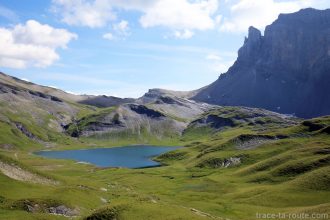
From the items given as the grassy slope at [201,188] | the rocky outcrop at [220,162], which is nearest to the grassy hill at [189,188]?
the grassy slope at [201,188]

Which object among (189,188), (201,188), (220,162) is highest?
(220,162)

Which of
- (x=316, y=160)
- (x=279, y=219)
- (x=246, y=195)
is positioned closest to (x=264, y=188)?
(x=246, y=195)

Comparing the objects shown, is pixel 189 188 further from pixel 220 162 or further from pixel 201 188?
pixel 220 162

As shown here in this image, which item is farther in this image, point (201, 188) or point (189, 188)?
point (189, 188)

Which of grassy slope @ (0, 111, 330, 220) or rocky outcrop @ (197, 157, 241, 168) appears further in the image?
rocky outcrop @ (197, 157, 241, 168)

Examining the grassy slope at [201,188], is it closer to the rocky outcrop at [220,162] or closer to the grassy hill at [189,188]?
the grassy hill at [189,188]

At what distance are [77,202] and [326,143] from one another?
115m

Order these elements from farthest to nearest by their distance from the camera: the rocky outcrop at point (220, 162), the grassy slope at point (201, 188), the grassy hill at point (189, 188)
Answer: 1. the rocky outcrop at point (220, 162)
2. the grassy slope at point (201, 188)
3. the grassy hill at point (189, 188)

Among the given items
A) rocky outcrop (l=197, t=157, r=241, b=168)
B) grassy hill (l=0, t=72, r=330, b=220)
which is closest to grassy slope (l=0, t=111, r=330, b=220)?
grassy hill (l=0, t=72, r=330, b=220)

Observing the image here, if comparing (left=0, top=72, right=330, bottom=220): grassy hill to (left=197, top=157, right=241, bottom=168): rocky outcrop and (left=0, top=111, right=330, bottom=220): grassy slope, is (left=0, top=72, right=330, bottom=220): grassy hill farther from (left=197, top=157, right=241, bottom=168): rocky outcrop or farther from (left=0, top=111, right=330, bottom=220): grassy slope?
(left=197, top=157, right=241, bottom=168): rocky outcrop

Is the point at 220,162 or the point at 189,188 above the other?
the point at 220,162

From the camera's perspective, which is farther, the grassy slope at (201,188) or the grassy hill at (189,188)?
the grassy slope at (201,188)

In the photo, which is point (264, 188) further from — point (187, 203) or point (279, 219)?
point (279, 219)

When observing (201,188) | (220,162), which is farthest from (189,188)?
(220,162)
